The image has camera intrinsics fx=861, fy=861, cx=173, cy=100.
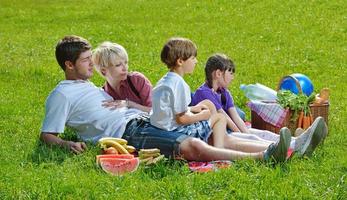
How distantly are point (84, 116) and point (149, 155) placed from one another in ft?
3.03

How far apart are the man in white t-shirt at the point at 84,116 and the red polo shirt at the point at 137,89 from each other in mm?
180

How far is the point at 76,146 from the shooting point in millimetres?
6969

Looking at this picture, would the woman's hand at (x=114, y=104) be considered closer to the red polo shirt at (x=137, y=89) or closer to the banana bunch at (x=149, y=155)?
the red polo shirt at (x=137, y=89)

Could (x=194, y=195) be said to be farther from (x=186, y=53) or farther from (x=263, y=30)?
(x=263, y=30)

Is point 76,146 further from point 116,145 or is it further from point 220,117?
point 220,117

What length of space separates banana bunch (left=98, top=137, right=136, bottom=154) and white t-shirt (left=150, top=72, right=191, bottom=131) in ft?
0.97

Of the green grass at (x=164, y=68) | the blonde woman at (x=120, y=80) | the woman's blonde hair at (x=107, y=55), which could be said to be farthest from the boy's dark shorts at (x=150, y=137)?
the woman's blonde hair at (x=107, y=55)

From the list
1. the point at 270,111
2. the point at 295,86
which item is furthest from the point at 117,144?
the point at 295,86

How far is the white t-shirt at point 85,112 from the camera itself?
7.21 m

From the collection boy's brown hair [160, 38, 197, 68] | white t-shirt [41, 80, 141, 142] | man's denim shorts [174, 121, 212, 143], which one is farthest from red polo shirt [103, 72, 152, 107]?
man's denim shorts [174, 121, 212, 143]

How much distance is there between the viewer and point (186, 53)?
707 cm

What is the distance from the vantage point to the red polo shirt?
7637 millimetres

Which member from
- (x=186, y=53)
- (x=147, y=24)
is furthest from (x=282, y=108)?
(x=147, y=24)

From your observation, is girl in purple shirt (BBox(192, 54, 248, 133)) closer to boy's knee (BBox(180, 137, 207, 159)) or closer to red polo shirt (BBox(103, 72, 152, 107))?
red polo shirt (BBox(103, 72, 152, 107))
